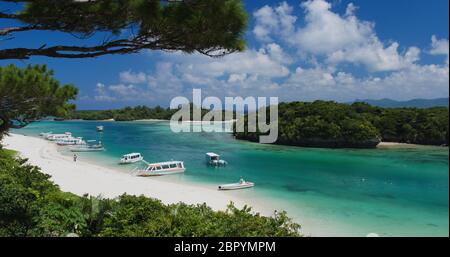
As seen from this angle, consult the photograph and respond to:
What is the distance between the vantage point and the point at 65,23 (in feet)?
18.2

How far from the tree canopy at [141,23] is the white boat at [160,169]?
63.0ft

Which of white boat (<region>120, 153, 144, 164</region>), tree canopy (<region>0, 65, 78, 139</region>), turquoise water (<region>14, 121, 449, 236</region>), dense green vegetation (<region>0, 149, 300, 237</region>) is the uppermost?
tree canopy (<region>0, 65, 78, 139</region>)

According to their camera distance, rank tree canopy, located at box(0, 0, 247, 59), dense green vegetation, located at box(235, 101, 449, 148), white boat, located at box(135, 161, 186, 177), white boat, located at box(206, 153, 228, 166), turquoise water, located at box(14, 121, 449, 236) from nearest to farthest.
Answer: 1. tree canopy, located at box(0, 0, 247, 59)
2. turquoise water, located at box(14, 121, 449, 236)
3. white boat, located at box(135, 161, 186, 177)
4. white boat, located at box(206, 153, 228, 166)
5. dense green vegetation, located at box(235, 101, 449, 148)

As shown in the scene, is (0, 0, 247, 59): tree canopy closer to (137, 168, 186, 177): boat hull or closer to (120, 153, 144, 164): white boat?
(137, 168, 186, 177): boat hull

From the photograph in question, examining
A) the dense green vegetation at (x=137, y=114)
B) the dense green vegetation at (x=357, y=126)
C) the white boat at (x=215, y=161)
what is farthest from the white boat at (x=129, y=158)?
the dense green vegetation at (x=137, y=114)

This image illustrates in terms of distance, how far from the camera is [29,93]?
8867 millimetres

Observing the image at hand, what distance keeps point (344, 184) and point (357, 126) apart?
962 inches

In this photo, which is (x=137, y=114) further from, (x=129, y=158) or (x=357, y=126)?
(x=129, y=158)

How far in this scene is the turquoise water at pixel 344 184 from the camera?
15023mm

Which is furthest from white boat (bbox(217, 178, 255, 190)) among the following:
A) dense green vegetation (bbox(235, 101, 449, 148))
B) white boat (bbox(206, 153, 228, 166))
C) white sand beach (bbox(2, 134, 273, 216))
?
dense green vegetation (bbox(235, 101, 449, 148))

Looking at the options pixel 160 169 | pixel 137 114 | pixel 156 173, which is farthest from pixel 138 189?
pixel 137 114

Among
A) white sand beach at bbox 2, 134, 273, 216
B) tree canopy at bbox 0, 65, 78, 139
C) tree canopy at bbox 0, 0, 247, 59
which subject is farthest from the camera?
white sand beach at bbox 2, 134, 273, 216

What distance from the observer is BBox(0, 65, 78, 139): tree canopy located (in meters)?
8.58

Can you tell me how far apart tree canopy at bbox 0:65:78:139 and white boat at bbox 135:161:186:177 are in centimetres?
1467
